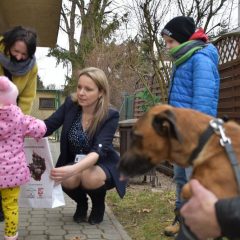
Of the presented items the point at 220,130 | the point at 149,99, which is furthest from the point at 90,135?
the point at 149,99

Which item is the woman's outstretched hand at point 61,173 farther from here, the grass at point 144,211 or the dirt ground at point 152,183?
the dirt ground at point 152,183

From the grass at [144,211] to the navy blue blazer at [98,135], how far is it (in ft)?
1.54

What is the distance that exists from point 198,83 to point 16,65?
71.2 inches

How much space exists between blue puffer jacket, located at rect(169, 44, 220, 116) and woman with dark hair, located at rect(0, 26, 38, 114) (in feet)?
4.73

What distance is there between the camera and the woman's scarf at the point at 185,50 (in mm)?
4746

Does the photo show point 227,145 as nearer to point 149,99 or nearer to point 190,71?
point 190,71

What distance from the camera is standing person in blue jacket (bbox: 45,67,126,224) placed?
5273 mm

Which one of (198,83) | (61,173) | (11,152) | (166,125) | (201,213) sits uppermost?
(198,83)

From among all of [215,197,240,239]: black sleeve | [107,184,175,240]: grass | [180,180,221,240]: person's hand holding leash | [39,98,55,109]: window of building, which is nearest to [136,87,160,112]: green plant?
[107,184,175,240]: grass

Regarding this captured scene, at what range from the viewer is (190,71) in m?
4.76

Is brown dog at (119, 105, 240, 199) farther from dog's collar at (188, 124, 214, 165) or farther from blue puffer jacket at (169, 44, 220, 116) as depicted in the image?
blue puffer jacket at (169, 44, 220, 116)

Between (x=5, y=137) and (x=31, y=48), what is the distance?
997 mm

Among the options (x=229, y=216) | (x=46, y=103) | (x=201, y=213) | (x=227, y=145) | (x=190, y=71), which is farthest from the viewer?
(x=46, y=103)

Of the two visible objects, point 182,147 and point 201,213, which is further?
point 182,147
